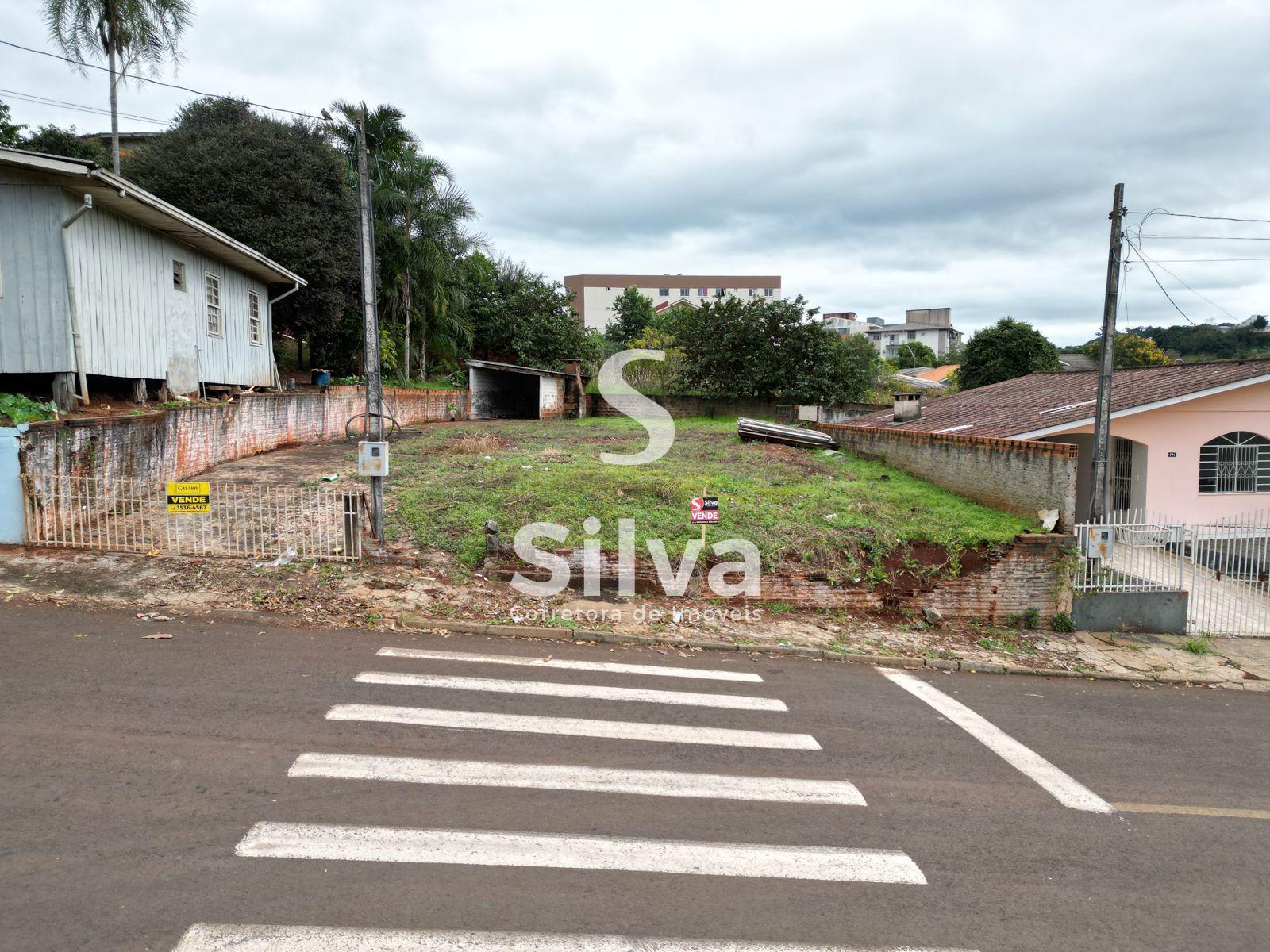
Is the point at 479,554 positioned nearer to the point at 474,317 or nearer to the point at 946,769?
the point at 946,769

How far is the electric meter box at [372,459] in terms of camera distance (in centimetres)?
976

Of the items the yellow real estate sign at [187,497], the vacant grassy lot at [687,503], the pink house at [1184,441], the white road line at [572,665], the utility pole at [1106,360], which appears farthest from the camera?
the pink house at [1184,441]

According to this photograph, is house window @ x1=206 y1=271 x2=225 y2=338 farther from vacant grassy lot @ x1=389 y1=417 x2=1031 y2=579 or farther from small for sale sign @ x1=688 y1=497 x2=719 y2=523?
small for sale sign @ x1=688 y1=497 x2=719 y2=523

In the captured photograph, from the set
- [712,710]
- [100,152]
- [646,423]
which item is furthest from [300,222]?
[712,710]

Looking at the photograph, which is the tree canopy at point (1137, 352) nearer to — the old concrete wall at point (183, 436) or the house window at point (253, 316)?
the old concrete wall at point (183, 436)

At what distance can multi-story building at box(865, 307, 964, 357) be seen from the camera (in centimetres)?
10375

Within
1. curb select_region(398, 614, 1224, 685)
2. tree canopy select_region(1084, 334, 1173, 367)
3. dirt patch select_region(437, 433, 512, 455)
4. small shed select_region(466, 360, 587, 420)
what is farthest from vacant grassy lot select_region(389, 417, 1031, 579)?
tree canopy select_region(1084, 334, 1173, 367)

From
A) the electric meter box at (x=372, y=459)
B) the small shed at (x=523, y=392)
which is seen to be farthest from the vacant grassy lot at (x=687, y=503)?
the small shed at (x=523, y=392)

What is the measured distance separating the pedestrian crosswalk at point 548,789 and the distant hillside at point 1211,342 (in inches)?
1560

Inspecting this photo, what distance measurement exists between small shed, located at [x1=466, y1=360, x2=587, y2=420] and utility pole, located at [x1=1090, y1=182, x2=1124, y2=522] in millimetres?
23749

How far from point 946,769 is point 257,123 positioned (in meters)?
27.9

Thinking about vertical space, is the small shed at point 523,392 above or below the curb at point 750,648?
above

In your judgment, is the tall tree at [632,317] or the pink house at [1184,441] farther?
the tall tree at [632,317]

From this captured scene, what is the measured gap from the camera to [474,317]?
130ft
